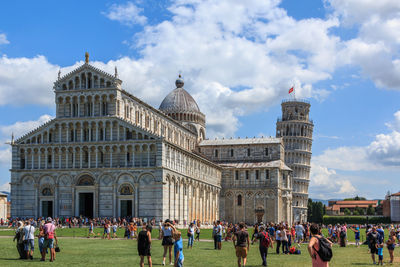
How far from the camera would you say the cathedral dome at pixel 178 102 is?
10369 cm

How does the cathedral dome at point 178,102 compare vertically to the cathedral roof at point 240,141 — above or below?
above

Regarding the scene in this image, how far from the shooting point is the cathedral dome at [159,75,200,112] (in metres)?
104

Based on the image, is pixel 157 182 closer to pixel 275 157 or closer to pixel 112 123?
pixel 112 123

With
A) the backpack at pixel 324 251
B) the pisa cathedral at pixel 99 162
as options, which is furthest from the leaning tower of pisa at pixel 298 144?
the backpack at pixel 324 251

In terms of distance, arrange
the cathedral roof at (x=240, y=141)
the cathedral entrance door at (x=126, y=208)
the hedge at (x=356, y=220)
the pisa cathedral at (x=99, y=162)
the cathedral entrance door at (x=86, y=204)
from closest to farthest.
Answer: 1. the pisa cathedral at (x=99, y=162)
2. the cathedral entrance door at (x=126, y=208)
3. the cathedral entrance door at (x=86, y=204)
4. the cathedral roof at (x=240, y=141)
5. the hedge at (x=356, y=220)

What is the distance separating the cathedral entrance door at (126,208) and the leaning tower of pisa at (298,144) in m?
65.7

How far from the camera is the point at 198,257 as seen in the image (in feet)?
97.7

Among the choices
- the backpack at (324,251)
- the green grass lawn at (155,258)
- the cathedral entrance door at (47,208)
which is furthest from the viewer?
the cathedral entrance door at (47,208)

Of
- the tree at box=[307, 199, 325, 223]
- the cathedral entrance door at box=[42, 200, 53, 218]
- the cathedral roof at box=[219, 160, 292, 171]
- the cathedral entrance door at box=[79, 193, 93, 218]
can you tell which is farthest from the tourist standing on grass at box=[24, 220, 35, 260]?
the tree at box=[307, 199, 325, 223]

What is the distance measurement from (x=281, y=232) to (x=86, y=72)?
146 ft

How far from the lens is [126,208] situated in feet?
227

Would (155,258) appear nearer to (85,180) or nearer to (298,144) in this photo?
(85,180)

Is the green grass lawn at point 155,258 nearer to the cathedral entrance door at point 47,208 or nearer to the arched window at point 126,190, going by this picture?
the arched window at point 126,190

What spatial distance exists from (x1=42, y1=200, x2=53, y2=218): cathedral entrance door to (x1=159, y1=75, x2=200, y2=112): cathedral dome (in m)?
36.0
